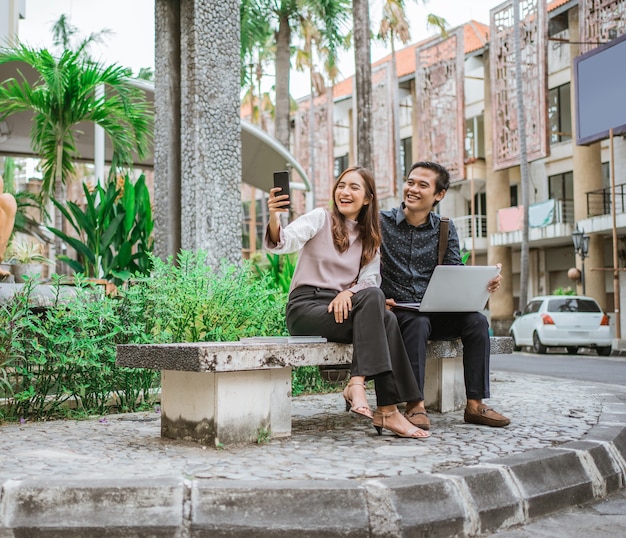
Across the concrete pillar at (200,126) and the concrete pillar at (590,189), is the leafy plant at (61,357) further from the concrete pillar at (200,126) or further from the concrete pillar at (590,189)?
the concrete pillar at (590,189)

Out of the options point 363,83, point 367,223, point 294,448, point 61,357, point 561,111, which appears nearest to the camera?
point 294,448

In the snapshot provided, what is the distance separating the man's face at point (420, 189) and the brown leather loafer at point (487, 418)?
1.31 m

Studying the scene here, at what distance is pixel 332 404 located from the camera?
5.84m

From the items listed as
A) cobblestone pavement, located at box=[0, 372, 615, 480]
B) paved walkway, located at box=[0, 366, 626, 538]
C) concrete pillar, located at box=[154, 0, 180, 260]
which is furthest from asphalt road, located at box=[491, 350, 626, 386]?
paved walkway, located at box=[0, 366, 626, 538]

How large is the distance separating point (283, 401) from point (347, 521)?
1.41 m

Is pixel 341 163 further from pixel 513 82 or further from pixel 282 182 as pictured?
pixel 282 182

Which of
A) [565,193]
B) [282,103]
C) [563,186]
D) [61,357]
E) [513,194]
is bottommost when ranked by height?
[61,357]

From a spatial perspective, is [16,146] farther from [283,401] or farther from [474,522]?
[474,522]

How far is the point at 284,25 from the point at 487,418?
2288 centimetres

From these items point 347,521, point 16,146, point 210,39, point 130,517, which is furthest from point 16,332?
point 16,146

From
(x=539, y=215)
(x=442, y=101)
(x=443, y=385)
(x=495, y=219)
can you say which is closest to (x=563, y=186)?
(x=539, y=215)

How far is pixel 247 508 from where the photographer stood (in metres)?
2.89

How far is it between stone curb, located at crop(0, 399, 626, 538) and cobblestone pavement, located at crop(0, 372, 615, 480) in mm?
188

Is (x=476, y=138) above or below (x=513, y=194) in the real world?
above
